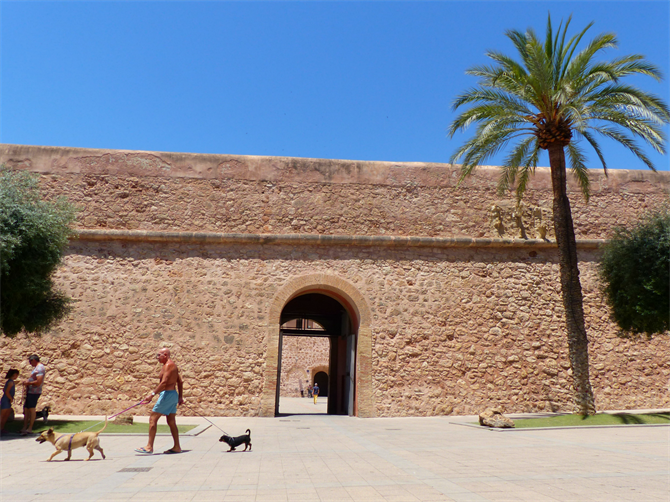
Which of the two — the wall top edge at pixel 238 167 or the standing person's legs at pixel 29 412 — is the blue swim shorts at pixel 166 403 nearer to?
the standing person's legs at pixel 29 412

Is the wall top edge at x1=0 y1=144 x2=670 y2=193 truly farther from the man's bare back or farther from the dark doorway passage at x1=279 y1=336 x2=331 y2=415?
the dark doorway passage at x1=279 y1=336 x2=331 y2=415

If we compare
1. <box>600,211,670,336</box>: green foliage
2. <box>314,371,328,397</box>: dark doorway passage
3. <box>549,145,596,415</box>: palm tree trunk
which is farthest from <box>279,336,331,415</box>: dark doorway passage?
<box>549,145,596,415</box>: palm tree trunk

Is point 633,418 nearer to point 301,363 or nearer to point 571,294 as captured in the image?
point 571,294

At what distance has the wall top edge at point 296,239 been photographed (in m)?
12.1

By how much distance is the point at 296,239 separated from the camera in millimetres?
12328

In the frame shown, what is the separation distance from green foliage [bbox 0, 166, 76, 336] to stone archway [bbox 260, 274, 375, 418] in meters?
4.31

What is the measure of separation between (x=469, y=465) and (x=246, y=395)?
7154 millimetres

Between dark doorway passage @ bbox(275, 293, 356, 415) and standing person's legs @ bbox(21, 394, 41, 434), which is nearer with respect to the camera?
standing person's legs @ bbox(21, 394, 41, 434)

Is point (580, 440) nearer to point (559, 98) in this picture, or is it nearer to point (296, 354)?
point (559, 98)

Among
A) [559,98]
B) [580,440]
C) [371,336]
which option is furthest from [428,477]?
[559,98]

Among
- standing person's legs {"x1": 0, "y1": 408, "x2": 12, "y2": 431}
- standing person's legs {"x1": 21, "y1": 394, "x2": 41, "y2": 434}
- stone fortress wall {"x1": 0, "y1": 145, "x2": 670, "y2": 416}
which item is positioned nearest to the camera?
standing person's legs {"x1": 0, "y1": 408, "x2": 12, "y2": 431}

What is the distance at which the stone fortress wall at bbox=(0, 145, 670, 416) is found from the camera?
11.7 metres

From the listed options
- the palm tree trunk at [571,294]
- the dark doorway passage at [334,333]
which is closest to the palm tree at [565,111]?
the palm tree trunk at [571,294]

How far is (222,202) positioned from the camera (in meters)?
12.6
